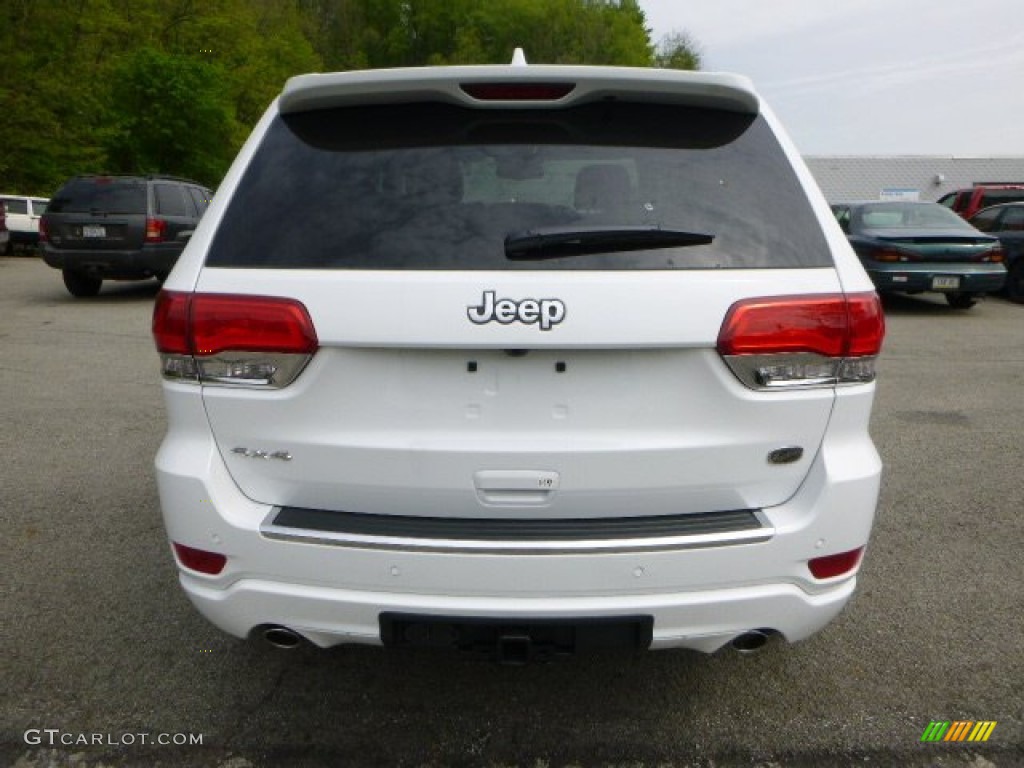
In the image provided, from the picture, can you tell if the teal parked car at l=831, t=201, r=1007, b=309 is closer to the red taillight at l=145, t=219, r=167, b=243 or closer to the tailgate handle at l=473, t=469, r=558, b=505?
the red taillight at l=145, t=219, r=167, b=243

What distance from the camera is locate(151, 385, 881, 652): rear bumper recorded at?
2004 millimetres

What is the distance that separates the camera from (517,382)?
2.02 metres

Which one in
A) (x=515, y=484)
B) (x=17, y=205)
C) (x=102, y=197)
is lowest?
(x=17, y=205)

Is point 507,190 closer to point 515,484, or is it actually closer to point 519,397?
point 519,397

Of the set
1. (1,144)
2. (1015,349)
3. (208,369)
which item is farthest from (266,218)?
(1,144)

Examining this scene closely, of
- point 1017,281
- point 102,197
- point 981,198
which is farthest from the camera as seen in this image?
point 981,198

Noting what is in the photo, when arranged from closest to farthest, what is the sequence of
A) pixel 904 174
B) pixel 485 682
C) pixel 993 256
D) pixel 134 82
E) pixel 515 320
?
pixel 515 320 → pixel 485 682 → pixel 993 256 → pixel 134 82 → pixel 904 174

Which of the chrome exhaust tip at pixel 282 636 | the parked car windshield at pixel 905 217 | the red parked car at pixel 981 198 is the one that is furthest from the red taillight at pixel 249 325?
the red parked car at pixel 981 198

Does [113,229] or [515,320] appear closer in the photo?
[515,320]

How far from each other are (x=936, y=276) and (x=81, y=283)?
12.8 meters

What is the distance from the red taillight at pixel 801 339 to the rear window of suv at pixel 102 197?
40.4 ft

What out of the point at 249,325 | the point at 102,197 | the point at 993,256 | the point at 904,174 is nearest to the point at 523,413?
the point at 249,325

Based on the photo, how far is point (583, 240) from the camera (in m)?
2.02

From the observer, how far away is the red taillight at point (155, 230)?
12289 millimetres
